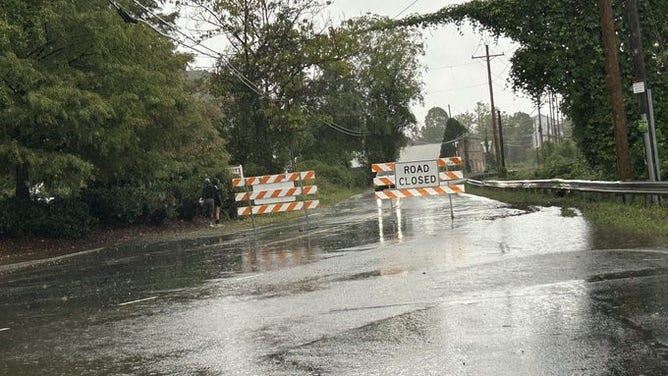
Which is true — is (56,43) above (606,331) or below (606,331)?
above

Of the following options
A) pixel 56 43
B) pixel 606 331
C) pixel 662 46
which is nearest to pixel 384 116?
pixel 662 46

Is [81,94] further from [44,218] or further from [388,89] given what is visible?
[388,89]

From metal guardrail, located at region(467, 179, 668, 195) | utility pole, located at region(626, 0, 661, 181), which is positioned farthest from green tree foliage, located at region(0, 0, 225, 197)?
utility pole, located at region(626, 0, 661, 181)

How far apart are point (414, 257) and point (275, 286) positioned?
279cm

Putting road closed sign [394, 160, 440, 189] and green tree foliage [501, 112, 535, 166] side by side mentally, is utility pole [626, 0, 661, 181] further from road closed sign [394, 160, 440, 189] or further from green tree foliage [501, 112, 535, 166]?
green tree foliage [501, 112, 535, 166]

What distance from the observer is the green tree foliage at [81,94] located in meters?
15.6

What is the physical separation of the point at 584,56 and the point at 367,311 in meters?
18.7

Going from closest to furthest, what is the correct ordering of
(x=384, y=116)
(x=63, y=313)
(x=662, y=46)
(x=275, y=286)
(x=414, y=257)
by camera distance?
(x=63, y=313) < (x=275, y=286) < (x=414, y=257) < (x=662, y=46) < (x=384, y=116)

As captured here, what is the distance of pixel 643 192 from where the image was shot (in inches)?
619

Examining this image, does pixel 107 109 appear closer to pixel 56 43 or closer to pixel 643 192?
pixel 56 43

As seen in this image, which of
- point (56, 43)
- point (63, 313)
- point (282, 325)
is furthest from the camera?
point (56, 43)

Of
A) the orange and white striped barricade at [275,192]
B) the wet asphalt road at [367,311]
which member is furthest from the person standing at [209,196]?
the wet asphalt road at [367,311]

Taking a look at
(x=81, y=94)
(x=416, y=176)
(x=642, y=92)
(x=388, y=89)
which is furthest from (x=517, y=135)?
(x=81, y=94)

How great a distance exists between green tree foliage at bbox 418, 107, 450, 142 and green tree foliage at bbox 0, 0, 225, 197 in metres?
162
